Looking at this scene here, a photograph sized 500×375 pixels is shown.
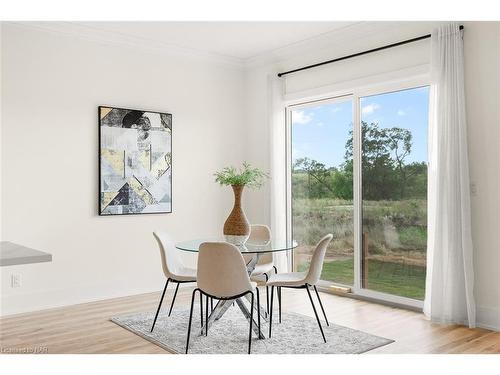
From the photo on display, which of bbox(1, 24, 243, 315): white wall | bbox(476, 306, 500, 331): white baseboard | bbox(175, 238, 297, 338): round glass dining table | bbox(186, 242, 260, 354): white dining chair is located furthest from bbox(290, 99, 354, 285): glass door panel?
bbox(186, 242, 260, 354): white dining chair

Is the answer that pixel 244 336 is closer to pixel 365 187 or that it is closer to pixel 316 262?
pixel 316 262

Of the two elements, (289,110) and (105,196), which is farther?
(289,110)

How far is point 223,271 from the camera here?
11.3 ft

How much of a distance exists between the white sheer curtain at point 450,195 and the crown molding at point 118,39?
268 cm

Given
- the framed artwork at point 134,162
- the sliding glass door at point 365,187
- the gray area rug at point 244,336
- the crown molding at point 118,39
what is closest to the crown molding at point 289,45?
the crown molding at point 118,39

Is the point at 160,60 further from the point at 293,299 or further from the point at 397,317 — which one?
the point at 397,317

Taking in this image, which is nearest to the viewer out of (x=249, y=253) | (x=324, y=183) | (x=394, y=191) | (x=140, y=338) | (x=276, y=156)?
(x=249, y=253)

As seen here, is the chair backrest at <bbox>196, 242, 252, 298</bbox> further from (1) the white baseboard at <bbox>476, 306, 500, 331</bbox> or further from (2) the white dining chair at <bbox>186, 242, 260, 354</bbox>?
(1) the white baseboard at <bbox>476, 306, 500, 331</bbox>

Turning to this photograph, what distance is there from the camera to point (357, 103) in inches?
212

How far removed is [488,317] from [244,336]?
2.02m

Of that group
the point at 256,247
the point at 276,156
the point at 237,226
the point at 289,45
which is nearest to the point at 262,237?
the point at 237,226

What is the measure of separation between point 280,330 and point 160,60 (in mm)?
3312

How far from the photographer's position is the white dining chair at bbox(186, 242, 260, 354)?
11.2 ft
